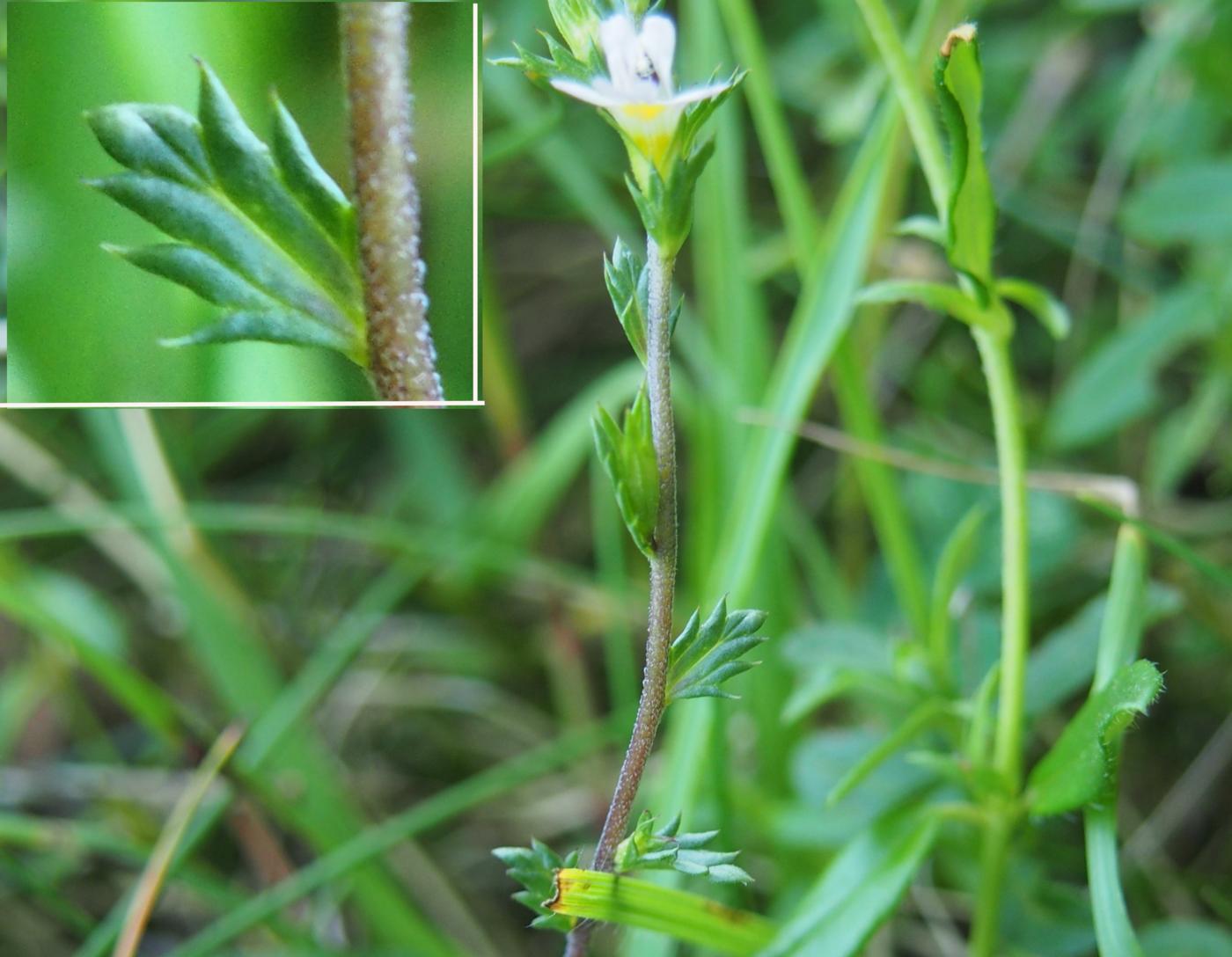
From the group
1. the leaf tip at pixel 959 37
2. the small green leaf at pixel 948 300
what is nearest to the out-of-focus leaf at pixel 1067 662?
the small green leaf at pixel 948 300

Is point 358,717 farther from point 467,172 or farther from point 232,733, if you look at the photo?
point 467,172

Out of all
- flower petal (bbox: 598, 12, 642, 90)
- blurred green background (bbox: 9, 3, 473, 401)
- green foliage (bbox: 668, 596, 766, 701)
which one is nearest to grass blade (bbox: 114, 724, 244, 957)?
blurred green background (bbox: 9, 3, 473, 401)

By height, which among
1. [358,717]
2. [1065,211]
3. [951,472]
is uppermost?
[1065,211]

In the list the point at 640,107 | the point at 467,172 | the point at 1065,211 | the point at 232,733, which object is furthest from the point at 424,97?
the point at 1065,211

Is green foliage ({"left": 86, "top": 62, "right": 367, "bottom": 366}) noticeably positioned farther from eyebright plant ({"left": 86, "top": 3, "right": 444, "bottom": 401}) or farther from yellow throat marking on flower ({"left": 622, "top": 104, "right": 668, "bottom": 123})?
yellow throat marking on flower ({"left": 622, "top": 104, "right": 668, "bottom": 123})

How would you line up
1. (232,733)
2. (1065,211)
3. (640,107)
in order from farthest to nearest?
1. (1065,211)
2. (232,733)
3. (640,107)

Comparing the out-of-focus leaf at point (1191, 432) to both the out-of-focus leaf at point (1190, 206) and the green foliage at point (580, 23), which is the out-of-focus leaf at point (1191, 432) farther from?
the green foliage at point (580, 23)
